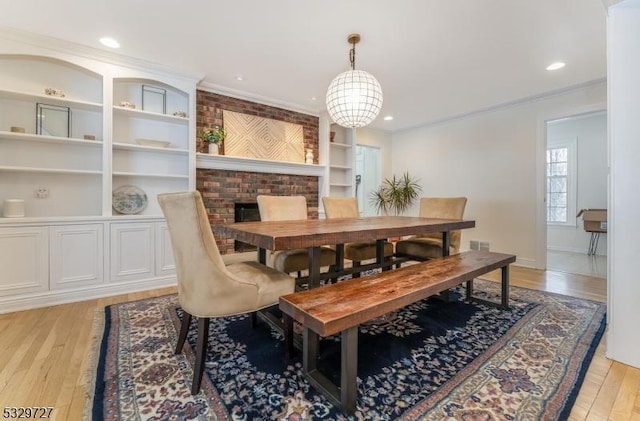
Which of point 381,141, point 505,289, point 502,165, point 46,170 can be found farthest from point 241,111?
point 502,165

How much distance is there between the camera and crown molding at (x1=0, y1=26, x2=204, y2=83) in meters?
2.48

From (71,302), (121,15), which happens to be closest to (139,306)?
(71,302)

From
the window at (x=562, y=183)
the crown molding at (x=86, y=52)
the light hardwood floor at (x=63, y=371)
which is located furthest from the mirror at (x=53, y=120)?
the window at (x=562, y=183)

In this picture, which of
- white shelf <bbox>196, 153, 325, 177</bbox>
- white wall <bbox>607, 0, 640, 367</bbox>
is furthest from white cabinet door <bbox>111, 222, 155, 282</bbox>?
white wall <bbox>607, 0, 640, 367</bbox>

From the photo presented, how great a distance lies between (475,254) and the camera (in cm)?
270

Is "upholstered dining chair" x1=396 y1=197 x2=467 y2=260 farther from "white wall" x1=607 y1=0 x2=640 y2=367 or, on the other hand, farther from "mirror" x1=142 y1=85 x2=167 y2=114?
"mirror" x1=142 y1=85 x2=167 y2=114

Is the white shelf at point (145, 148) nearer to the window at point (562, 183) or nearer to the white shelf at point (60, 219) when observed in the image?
the white shelf at point (60, 219)

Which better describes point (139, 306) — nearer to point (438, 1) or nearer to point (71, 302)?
point (71, 302)

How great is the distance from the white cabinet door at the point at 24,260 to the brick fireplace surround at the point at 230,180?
5.19ft

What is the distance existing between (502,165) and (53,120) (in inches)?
229

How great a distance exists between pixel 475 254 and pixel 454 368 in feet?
4.62

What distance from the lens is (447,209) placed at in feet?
11.1

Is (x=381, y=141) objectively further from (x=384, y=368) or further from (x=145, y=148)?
(x=384, y=368)

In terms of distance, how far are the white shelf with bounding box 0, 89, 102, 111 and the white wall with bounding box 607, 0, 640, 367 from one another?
4257mm
